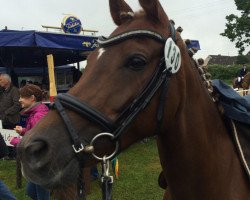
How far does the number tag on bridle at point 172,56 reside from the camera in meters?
1.87

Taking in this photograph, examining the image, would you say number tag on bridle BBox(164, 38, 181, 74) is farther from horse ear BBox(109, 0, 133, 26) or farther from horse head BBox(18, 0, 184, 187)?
horse ear BBox(109, 0, 133, 26)

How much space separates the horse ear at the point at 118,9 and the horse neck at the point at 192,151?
527mm

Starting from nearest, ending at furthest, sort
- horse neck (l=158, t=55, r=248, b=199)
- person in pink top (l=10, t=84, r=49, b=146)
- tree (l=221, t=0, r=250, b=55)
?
horse neck (l=158, t=55, r=248, b=199), person in pink top (l=10, t=84, r=49, b=146), tree (l=221, t=0, r=250, b=55)

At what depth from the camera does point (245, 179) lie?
220cm

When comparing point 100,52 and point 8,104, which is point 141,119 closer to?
point 100,52

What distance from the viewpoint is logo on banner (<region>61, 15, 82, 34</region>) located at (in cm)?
873

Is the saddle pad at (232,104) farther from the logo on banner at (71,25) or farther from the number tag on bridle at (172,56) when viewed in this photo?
the logo on banner at (71,25)

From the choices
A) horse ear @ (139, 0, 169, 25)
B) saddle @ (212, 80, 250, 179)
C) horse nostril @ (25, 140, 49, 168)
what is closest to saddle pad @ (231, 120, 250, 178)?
saddle @ (212, 80, 250, 179)

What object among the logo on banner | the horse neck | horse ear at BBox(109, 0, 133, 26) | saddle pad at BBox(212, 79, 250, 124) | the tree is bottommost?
the horse neck

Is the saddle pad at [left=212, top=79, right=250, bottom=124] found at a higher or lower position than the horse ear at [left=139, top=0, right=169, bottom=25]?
lower

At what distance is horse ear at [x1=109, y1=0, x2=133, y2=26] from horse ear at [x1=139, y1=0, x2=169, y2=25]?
0.23m

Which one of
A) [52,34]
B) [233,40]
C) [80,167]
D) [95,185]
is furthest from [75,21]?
[233,40]

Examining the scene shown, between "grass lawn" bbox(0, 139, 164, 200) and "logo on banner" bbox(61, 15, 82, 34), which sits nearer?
"grass lawn" bbox(0, 139, 164, 200)

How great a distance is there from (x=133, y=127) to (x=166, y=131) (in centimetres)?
28
